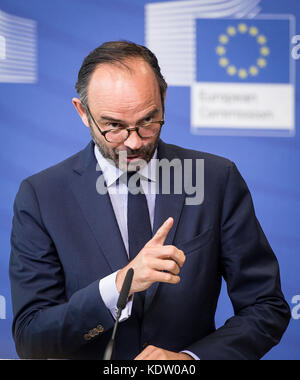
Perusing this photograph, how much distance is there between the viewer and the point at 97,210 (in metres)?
1.62

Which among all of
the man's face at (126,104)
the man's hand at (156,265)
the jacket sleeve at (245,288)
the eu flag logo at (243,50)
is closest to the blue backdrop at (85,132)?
the eu flag logo at (243,50)

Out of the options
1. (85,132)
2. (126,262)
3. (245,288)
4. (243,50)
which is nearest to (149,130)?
(126,262)

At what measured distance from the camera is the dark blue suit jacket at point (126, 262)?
1.53m

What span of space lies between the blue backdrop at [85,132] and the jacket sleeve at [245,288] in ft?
2.28

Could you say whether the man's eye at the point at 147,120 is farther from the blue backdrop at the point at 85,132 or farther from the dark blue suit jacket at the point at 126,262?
the blue backdrop at the point at 85,132

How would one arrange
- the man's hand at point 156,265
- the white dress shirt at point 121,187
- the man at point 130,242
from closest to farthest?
the man's hand at point 156,265 < the man at point 130,242 < the white dress shirt at point 121,187

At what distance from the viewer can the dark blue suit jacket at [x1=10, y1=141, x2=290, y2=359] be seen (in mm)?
1527

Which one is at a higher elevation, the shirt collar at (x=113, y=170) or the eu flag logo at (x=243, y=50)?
the eu flag logo at (x=243, y=50)

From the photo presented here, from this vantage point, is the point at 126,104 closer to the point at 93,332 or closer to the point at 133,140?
the point at 133,140

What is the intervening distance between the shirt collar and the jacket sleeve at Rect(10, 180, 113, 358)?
0.24m

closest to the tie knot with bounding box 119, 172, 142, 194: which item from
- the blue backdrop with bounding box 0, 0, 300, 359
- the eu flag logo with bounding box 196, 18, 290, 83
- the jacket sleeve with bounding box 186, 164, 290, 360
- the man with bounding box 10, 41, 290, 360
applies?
the man with bounding box 10, 41, 290, 360

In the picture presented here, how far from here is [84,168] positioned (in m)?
1.71

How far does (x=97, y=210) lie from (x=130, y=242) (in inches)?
5.7
